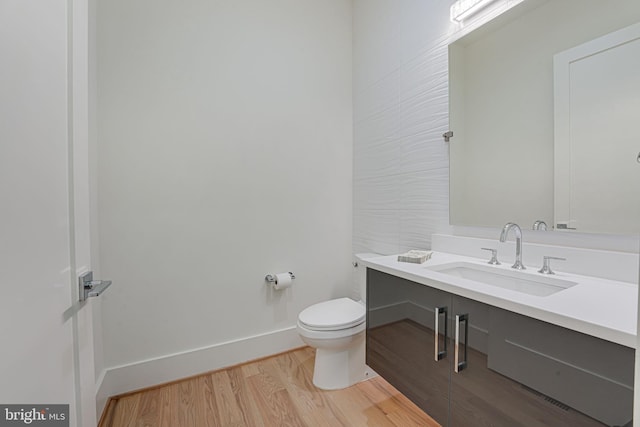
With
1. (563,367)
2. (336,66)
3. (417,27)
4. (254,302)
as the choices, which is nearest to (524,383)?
(563,367)

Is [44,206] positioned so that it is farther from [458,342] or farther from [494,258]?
[494,258]

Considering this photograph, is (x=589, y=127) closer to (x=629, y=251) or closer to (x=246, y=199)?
(x=629, y=251)

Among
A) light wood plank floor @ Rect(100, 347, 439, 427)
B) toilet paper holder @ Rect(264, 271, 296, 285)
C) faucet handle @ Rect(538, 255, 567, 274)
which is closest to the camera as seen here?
faucet handle @ Rect(538, 255, 567, 274)

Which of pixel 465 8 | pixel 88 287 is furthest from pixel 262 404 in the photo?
pixel 465 8

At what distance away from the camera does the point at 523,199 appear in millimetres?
1312

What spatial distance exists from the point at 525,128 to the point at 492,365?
106 centimetres

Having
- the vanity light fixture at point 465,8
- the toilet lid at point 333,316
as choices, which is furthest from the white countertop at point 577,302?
the vanity light fixture at point 465,8

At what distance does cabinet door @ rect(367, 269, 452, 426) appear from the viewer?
42.4 inches

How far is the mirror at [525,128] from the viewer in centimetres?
104

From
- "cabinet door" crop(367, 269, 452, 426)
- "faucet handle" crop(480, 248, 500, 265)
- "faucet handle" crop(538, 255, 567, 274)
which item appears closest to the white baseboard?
"cabinet door" crop(367, 269, 452, 426)

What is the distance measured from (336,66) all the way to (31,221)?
2357 millimetres

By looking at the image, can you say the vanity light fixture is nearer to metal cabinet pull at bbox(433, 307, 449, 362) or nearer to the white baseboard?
metal cabinet pull at bbox(433, 307, 449, 362)

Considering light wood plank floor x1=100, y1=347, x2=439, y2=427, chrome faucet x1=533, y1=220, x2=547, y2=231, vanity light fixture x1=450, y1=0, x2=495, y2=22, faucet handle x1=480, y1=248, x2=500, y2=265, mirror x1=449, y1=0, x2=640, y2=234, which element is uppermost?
vanity light fixture x1=450, y1=0, x2=495, y2=22

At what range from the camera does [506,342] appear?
0.89 metres
